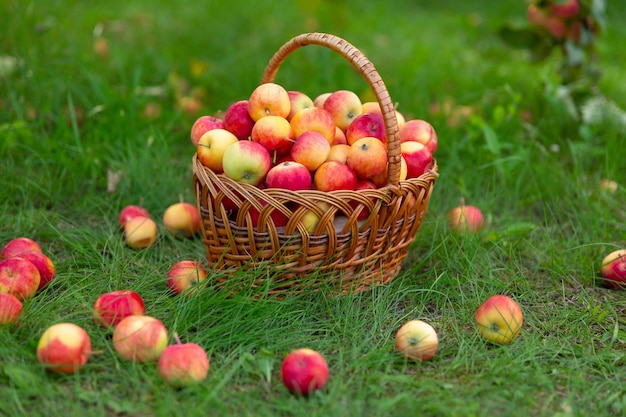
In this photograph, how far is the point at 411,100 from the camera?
3799 mm

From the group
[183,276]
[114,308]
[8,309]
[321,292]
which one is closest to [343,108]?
[321,292]

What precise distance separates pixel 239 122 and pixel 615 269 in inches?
58.0

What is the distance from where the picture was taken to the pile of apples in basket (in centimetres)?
213

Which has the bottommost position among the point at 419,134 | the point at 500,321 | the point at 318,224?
the point at 500,321

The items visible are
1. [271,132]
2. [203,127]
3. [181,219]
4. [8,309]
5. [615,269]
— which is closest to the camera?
→ [8,309]

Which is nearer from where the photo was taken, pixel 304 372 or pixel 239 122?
pixel 304 372

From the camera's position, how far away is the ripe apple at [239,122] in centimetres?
234

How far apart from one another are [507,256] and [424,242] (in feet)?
1.08

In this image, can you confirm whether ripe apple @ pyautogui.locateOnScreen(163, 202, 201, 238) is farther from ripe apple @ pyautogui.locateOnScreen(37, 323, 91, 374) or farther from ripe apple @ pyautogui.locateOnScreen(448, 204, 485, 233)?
ripe apple @ pyautogui.locateOnScreen(448, 204, 485, 233)

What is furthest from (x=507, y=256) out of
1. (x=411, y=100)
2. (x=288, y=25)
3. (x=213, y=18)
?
(x=213, y=18)

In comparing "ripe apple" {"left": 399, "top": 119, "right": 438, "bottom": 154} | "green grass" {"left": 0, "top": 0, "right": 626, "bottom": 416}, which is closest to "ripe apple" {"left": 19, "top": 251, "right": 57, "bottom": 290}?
"green grass" {"left": 0, "top": 0, "right": 626, "bottom": 416}

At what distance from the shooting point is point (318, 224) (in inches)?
82.3

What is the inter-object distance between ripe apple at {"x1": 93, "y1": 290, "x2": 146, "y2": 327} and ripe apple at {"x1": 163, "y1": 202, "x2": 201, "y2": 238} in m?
0.69

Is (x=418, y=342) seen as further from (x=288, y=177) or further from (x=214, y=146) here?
(x=214, y=146)
